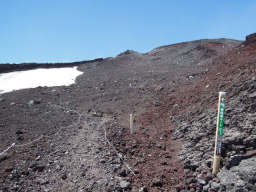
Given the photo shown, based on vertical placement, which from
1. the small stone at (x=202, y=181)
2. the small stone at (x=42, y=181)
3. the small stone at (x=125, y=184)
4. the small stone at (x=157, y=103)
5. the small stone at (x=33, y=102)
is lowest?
the small stone at (x=42, y=181)

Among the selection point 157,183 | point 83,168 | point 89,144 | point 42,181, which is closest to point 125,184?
point 157,183

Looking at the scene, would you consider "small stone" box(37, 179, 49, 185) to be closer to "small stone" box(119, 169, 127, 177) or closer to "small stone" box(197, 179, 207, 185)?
"small stone" box(119, 169, 127, 177)

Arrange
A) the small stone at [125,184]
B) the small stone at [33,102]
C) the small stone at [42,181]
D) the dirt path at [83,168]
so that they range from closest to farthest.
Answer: the small stone at [125,184] < the dirt path at [83,168] < the small stone at [42,181] < the small stone at [33,102]

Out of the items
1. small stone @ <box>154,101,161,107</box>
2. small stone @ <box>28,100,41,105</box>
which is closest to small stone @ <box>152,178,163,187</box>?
small stone @ <box>154,101,161,107</box>

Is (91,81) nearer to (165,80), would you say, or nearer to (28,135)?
(165,80)

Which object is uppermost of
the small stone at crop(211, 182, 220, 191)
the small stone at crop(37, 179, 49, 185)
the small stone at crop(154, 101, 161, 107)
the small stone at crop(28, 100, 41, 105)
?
the small stone at crop(28, 100, 41, 105)

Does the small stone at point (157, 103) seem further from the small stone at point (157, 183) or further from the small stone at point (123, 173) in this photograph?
the small stone at point (157, 183)

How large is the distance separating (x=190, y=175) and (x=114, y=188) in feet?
4.68

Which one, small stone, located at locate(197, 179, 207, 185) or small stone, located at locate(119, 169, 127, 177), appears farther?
small stone, located at locate(119, 169, 127, 177)

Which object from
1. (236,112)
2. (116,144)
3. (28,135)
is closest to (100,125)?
(116,144)

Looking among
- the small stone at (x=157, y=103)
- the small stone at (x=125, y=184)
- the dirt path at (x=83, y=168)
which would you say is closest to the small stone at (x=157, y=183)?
the small stone at (x=125, y=184)

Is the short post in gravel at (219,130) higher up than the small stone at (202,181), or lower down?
higher up

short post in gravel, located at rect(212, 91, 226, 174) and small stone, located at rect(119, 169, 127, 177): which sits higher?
short post in gravel, located at rect(212, 91, 226, 174)

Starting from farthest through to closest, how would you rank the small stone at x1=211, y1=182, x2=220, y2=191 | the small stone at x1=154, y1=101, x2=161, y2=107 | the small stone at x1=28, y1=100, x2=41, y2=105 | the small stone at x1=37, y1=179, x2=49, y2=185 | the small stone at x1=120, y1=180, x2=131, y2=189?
the small stone at x1=28, y1=100, x2=41, y2=105, the small stone at x1=154, y1=101, x2=161, y2=107, the small stone at x1=37, y1=179, x2=49, y2=185, the small stone at x1=120, y1=180, x2=131, y2=189, the small stone at x1=211, y1=182, x2=220, y2=191
